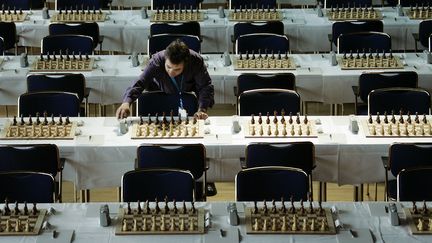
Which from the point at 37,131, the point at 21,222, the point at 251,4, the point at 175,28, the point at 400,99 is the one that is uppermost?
the point at 251,4

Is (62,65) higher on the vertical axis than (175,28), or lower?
lower

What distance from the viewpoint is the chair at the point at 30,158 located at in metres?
9.56

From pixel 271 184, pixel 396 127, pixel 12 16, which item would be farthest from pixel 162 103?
pixel 12 16

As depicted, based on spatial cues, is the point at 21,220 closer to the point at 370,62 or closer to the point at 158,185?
the point at 158,185

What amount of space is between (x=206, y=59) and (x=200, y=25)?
158cm

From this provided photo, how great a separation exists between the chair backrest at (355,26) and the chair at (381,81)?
2.12 m

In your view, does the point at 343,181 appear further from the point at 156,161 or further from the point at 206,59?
the point at 206,59

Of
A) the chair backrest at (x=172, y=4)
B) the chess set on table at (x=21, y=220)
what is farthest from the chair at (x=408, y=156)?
the chair backrest at (x=172, y=4)

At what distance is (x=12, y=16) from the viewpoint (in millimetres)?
14672

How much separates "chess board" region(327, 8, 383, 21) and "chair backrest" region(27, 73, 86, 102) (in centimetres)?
438

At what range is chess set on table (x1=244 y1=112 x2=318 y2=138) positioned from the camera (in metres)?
10.1

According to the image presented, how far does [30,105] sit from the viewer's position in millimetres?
10977

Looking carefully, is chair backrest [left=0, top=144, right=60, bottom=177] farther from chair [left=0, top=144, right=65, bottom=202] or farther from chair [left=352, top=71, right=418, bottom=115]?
chair [left=352, top=71, right=418, bottom=115]

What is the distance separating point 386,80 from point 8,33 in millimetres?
5519
